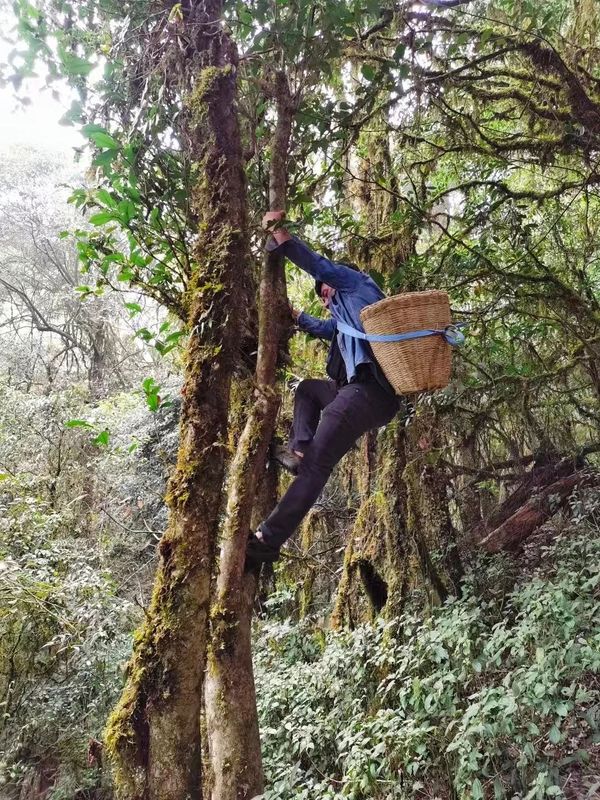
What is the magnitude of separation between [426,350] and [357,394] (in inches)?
15.4

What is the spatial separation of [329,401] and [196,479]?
112 cm

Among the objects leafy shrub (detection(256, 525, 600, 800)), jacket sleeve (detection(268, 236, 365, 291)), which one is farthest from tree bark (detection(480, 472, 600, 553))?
jacket sleeve (detection(268, 236, 365, 291))

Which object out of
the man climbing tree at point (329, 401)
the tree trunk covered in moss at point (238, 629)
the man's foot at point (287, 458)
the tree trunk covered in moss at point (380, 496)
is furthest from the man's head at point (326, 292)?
the tree trunk covered in moss at point (380, 496)

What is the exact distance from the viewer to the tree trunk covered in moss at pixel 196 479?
188cm

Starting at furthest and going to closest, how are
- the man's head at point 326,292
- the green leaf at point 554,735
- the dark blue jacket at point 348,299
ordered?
1. the man's head at point 326,292
2. the dark blue jacket at point 348,299
3. the green leaf at point 554,735

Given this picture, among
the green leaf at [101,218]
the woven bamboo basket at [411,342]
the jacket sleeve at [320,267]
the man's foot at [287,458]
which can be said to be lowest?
the man's foot at [287,458]

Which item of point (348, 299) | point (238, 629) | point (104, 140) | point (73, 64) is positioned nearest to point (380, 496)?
point (348, 299)

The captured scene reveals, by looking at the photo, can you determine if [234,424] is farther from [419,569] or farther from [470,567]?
[470,567]

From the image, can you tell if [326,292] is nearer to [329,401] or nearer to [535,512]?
[329,401]

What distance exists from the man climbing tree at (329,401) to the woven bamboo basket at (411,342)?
0.17 m

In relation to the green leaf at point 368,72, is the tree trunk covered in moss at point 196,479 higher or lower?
lower

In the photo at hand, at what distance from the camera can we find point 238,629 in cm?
220

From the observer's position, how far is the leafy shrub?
2910 mm

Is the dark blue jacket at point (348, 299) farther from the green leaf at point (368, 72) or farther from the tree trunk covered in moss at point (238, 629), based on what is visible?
the green leaf at point (368, 72)
